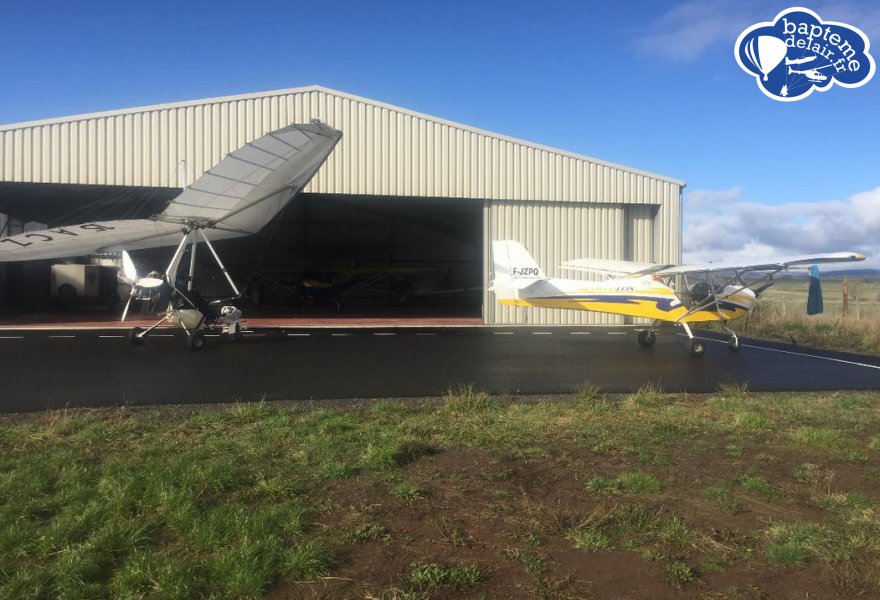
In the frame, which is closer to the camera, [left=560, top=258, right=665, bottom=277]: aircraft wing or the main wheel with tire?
[left=560, top=258, right=665, bottom=277]: aircraft wing

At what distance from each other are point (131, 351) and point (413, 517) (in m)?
10.4

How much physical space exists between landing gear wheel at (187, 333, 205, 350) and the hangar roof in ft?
23.2

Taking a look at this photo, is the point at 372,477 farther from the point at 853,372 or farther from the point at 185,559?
the point at 853,372

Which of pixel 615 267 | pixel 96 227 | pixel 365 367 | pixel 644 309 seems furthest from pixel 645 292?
pixel 96 227

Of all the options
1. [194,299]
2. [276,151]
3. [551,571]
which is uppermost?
[276,151]

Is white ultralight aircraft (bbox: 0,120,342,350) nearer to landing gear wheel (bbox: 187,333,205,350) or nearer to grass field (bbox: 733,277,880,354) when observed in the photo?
landing gear wheel (bbox: 187,333,205,350)

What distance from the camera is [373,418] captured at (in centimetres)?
690

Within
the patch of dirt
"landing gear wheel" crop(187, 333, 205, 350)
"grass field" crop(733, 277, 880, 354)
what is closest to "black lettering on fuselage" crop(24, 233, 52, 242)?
"landing gear wheel" crop(187, 333, 205, 350)

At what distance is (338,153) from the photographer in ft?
64.6

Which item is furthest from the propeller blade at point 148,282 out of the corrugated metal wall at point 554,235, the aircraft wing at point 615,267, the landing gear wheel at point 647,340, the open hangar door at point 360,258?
the open hangar door at point 360,258

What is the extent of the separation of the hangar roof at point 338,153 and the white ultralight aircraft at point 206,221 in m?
4.79

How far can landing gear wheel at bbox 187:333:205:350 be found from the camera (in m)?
12.9

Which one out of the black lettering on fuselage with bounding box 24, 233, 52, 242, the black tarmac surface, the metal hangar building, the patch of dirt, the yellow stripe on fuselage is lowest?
the patch of dirt

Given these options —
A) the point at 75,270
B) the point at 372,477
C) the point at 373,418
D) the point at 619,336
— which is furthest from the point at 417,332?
the point at 75,270
